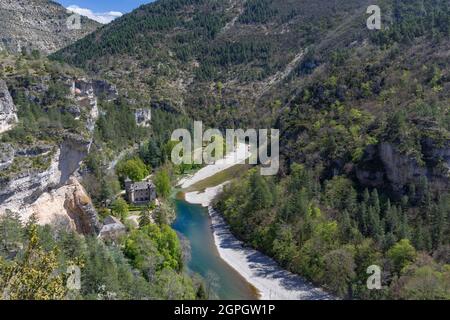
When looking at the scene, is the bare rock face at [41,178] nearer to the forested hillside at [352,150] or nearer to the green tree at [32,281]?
the forested hillside at [352,150]

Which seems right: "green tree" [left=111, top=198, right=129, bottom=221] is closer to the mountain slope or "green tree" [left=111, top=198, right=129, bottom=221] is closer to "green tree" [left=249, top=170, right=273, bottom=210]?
"green tree" [left=249, top=170, right=273, bottom=210]

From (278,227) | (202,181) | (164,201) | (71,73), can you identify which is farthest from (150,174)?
(278,227)

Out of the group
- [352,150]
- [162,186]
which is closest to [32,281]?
[352,150]

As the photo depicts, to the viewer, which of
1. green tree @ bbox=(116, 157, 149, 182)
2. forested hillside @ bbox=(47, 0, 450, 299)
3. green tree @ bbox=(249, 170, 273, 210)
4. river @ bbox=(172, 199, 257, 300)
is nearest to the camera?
river @ bbox=(172, 199, 257, 300)

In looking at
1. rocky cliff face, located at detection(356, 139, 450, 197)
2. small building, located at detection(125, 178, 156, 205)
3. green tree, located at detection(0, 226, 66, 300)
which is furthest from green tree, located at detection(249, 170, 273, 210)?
green tree, located at detection(0, 226, 66, 300)

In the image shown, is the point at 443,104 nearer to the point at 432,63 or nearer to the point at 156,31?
the point at 432,63

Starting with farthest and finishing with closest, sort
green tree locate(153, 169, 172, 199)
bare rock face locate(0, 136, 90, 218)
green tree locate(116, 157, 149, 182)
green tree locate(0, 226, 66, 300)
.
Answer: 1. green tree locate(116, 157, 149, 182)
2. green tree locate(153, 169, 172, 199)
3. bare rock face locate(0, 136, 90, 218)
4. green tree locate(0, 226, 66, 300)
